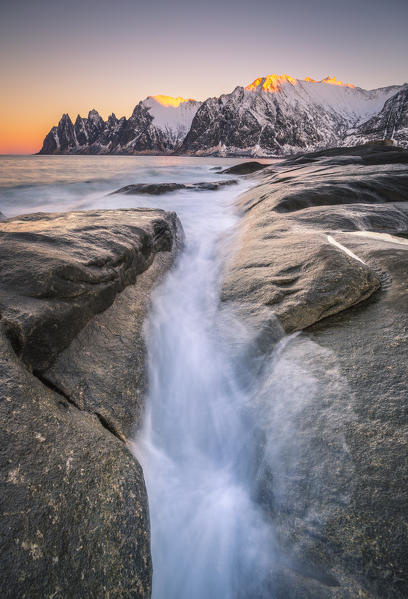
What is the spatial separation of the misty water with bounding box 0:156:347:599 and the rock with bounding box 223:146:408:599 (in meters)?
0.02

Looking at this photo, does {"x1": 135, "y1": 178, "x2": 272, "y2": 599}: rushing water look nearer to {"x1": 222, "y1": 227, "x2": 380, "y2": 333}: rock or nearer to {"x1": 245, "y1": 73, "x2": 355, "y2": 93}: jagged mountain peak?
{"x1": 222, "y1": 227, "x2": 380, "y2": 333}: rock

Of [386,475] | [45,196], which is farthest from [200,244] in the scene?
[45,196]

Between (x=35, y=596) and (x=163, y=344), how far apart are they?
2.10 m

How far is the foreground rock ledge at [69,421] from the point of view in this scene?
42.4 inches

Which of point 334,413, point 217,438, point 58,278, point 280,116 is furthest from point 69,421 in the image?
point 280,116

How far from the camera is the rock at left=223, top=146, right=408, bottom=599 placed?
1271 mm

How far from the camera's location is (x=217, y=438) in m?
2.21

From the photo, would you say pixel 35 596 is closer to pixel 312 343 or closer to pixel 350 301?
pixel 312 343

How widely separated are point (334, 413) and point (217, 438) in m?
0.93

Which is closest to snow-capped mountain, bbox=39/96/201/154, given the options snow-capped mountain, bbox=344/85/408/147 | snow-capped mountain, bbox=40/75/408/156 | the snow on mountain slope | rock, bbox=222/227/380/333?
the snow on mountain slope

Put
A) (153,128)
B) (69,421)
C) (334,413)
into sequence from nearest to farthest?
(69,421), (334,413), (153,128)

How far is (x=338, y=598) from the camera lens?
1200 mm

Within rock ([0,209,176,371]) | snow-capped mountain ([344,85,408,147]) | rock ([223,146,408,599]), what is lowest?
rock ([223,146,408,599])

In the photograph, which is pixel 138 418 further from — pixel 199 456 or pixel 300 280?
pixel 300 280
